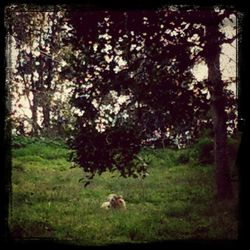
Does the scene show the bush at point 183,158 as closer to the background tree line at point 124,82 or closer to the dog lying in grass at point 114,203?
the background tree line at point 124,82

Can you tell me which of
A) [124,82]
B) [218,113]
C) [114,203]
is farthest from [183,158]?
[124,82]

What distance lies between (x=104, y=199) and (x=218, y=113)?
1.17m

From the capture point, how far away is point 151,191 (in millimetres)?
3143

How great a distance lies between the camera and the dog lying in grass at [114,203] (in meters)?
3.04

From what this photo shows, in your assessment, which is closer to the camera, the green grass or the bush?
the green grass

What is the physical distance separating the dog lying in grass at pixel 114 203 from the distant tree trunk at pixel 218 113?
78cm

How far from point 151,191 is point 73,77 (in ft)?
3.73

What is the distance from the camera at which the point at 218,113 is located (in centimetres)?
320

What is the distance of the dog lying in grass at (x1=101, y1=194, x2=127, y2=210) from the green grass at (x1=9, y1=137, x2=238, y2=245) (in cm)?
4

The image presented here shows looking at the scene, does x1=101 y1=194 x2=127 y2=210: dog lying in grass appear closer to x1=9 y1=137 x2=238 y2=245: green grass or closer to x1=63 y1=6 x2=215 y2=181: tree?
x1=9 y1=137 x2=238 y2=245: green grass

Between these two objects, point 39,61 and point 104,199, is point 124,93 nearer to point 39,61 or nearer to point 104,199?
point 39,61

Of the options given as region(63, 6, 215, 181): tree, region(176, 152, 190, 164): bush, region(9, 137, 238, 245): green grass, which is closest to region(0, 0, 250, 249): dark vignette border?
region(9, 137, 238, 245): green grass

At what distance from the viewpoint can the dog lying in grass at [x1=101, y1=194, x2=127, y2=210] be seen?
3037 millimetres

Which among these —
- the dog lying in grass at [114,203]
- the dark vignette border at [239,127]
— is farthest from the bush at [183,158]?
the dog lying in grass at [114,203]
